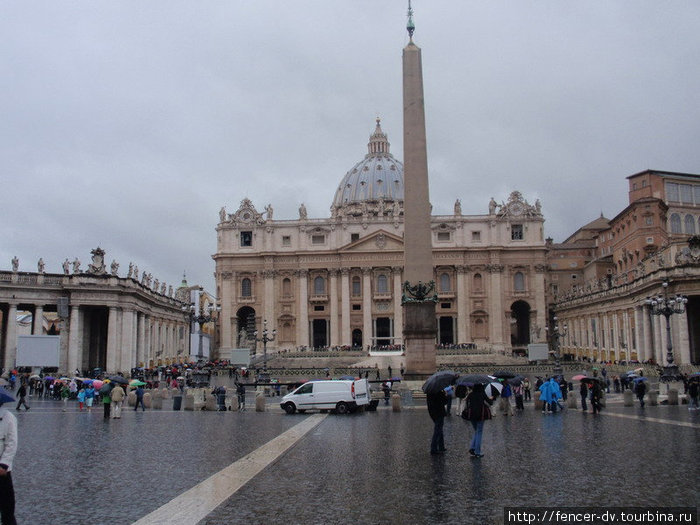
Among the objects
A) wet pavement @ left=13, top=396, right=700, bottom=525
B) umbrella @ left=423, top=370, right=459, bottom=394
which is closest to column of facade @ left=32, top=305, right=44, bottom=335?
wet pavement @ left=13, top=396, right=700, bottom=525

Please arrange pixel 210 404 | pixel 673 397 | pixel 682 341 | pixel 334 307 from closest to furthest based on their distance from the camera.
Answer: pixel 673 397, pixel 210 404, pixel 682 341, pixel 334 307

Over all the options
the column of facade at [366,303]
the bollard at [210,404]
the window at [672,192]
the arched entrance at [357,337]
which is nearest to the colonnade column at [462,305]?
the column of facade at [366,303]

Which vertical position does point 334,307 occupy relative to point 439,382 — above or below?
above

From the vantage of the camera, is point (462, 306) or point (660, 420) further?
point (462, 306)

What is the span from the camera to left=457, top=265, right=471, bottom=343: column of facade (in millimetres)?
76562

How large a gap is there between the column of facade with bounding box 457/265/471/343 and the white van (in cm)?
5674

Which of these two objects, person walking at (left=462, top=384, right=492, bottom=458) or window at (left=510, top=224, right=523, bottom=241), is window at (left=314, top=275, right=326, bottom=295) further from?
person walking at (left=462, top=384, right=492, bottom=458)

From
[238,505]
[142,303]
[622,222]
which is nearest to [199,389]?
[238,505]

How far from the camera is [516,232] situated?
261 ft

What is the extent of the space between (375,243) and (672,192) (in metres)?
31.9

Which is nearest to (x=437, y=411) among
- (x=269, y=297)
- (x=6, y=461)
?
(x=6, y=461)

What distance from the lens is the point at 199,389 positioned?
2494 cm

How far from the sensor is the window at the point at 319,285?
260ft

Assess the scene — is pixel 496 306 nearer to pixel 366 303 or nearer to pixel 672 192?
pixel 366 303
